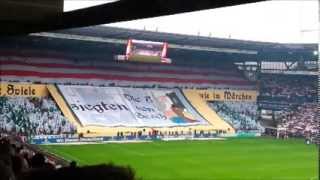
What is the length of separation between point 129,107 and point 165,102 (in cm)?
321

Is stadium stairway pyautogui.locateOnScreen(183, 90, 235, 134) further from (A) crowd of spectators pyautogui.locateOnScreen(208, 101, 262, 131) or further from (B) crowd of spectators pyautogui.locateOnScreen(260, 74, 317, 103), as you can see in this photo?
(B) crowd of spectators pyautogui.locateOnScreen(260, 74, 317, 103)

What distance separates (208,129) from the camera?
35.3 metres

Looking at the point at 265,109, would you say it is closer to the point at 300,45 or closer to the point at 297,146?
the point at 300,45

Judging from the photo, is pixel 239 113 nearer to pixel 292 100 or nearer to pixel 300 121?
pixel 300 121

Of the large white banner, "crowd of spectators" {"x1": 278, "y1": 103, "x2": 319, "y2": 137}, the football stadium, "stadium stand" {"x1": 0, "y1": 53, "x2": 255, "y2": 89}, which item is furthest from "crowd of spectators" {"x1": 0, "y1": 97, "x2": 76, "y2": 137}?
"crowd of spectators" {"x1": 278, "y1": 103, "x2": 319, "y2": 137}

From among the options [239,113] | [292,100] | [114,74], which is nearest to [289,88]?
[292,100]

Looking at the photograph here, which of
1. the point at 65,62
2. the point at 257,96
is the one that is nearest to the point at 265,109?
the point at 257,96

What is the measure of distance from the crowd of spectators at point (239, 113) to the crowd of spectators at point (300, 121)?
2121mm

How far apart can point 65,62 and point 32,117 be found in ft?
21.0

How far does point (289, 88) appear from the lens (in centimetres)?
4262

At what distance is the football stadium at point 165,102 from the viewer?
26.1 meters

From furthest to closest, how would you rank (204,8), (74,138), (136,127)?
(136,127) < (74,138) < (204,8)

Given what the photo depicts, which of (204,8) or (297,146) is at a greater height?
(204,8)

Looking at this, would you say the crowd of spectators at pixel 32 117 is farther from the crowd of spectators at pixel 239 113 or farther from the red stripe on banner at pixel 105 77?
the crowd of spectators at pixel 239 113
